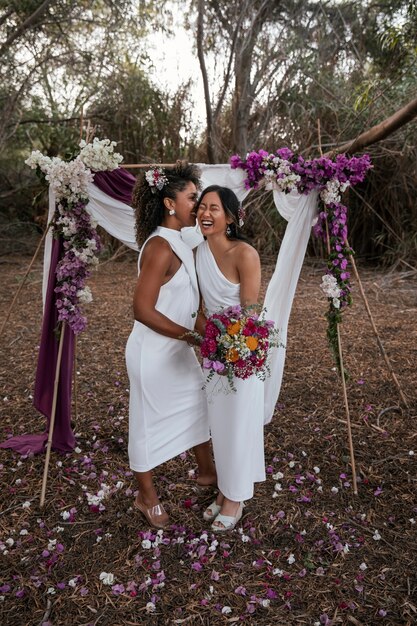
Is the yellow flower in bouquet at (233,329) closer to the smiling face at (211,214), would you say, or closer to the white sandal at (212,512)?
the smiling face at (211,214)

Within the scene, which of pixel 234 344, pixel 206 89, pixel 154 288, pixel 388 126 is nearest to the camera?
pixel 234 344

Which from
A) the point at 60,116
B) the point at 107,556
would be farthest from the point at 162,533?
the point at 60,116

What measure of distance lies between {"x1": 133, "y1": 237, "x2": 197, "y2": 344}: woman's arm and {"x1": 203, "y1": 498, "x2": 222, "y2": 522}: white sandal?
2.96 feet

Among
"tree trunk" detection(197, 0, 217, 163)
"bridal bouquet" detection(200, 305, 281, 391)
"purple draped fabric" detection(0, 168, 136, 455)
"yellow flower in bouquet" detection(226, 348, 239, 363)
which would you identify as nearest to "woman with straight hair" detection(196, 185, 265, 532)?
"bridal bouquet" detection(200, 305, 281, 391)

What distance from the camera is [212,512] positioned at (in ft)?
8.72

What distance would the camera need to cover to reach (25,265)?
963 cm

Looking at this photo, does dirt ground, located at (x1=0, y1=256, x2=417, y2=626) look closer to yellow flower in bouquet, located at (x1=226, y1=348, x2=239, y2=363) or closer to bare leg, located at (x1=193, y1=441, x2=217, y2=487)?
bare leg, located at (x1=193, y1=441, x2=217, y2=487)

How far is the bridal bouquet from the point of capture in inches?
86.8

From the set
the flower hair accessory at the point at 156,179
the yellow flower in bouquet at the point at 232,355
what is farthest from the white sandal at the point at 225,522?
the flower hair accessory at the point at 156,179

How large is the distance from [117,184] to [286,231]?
3.98 feet

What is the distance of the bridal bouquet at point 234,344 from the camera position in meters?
2.21

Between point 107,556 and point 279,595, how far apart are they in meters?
0.81

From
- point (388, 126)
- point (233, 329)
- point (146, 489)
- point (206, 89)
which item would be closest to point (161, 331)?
point (233, 329)

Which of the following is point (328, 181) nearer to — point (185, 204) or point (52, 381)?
point (185, 204)
